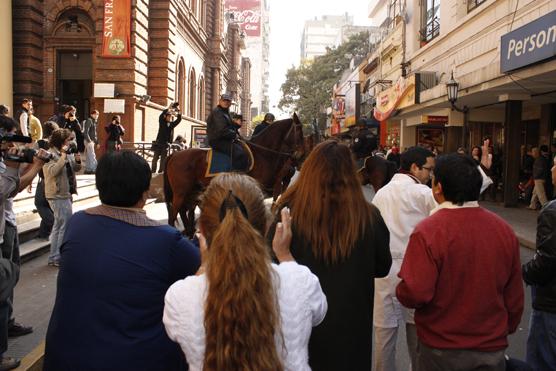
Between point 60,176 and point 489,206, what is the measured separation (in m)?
13.5

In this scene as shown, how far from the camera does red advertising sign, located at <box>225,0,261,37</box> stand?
10494cm

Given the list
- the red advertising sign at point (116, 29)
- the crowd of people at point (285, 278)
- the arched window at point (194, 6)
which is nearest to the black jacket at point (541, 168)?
the crowd of people at point (285, 278)

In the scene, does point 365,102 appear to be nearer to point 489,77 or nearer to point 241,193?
point 489,77

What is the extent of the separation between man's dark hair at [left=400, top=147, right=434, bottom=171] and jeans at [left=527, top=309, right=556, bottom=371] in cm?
136

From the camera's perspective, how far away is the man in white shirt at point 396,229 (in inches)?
157

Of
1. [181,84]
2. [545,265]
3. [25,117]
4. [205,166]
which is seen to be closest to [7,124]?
[545,265]

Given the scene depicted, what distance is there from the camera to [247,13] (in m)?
107

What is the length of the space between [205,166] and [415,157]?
19.4 feet

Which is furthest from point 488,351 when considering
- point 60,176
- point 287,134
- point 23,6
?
point 23,6

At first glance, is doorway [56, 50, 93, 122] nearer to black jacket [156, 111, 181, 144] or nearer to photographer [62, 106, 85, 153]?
black jacket [156, 111, 181, 144]

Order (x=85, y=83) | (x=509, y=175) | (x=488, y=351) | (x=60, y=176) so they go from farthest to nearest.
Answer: (x=85, y=83)
(x=509, y=175)
(x=60, y=176)
(x=488, y=351)

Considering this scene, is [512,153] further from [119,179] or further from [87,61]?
[119,179]

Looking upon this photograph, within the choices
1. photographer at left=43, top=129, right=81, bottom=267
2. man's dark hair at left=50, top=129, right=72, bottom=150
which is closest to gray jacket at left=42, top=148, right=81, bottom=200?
photographer at left=43, top=129, right=81, bottom=267

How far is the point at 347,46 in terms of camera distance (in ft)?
216
